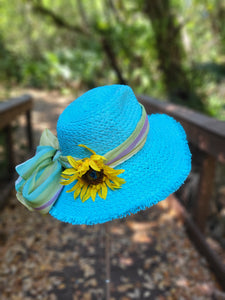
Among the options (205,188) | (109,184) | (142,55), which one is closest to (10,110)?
(205,188)

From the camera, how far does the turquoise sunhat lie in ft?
3.52

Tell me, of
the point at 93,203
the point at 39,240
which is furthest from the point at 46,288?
the point at 93,203

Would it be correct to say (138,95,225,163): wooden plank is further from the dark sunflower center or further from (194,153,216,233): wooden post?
the dark sunflower center

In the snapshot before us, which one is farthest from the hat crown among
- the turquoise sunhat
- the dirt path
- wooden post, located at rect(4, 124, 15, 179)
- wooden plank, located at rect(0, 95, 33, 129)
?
wooden post, located at rect(4, 124, 15, 179)

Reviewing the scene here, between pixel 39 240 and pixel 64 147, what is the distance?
2222 mm

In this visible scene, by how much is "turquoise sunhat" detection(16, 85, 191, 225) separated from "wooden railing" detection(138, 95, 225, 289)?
3.31ft

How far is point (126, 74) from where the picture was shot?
9812mm

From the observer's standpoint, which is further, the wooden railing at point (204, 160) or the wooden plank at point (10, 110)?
the wooden plank at point (10, 110)

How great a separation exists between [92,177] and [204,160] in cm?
175

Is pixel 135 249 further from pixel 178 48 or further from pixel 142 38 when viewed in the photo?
pixel 142 38

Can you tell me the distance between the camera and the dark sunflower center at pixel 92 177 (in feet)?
3.61

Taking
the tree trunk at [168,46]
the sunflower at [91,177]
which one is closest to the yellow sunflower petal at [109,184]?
the sunflower at [91,177]

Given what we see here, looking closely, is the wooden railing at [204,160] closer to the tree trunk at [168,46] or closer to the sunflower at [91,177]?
the sunflower at [91,177]

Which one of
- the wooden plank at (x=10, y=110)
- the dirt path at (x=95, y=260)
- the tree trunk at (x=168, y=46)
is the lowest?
the dirt path at (x=95, y=260)
